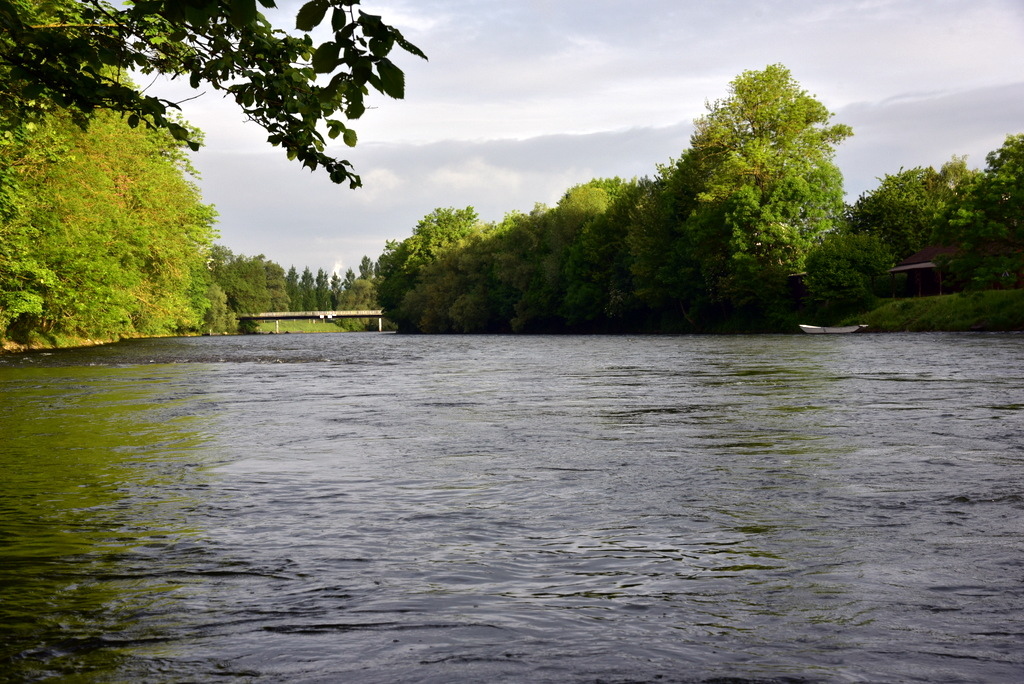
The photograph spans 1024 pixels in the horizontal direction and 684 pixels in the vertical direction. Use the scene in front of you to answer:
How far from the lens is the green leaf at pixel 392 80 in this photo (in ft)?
15.0

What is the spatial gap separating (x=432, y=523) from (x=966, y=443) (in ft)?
22.4

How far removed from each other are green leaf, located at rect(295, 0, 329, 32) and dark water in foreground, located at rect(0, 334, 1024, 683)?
2.82m

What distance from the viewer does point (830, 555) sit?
6496 millimetres

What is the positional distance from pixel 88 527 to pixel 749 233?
65.5m

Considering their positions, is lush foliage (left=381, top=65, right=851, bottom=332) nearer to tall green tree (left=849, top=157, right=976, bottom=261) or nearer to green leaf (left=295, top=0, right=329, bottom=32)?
tall green tree (left=849, top=157, right=976, bottom=261)

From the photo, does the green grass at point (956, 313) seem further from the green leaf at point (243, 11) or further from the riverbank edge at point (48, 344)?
the green leaf at point (243, 11)

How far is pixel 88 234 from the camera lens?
4375 cm

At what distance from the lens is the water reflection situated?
16.3 feet

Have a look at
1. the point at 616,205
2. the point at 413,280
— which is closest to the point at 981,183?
the point at 616,205

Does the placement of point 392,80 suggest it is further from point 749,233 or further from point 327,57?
point 749,233

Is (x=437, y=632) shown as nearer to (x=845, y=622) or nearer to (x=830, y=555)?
(x=845, y=622)

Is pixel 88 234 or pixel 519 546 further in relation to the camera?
pixel 88 234

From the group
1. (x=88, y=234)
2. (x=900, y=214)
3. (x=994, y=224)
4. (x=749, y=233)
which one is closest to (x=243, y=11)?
(x=88, y=234)


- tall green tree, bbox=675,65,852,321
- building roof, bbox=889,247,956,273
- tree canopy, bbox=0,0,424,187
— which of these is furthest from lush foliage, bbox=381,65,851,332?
tree canopy, bbox=0,0,424,187
